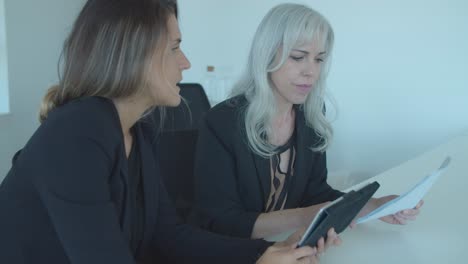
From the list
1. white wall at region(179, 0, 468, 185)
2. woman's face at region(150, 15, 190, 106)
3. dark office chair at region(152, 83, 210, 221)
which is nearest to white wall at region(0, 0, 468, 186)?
white wall at region(179, 0, 468, 185)

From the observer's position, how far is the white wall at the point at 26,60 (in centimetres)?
272

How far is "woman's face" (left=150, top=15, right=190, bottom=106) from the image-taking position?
84cm

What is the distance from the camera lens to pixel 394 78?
223cm

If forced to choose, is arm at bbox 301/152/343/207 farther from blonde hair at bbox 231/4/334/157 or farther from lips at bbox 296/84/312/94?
lips at bbox 296/84/312/94

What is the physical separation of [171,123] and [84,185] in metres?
0.90

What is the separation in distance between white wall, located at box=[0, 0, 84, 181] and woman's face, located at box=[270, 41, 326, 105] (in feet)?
5.83

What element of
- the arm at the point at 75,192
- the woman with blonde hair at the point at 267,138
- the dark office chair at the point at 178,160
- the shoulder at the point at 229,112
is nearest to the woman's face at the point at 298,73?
the woman with blonde hair at the point at 267,138

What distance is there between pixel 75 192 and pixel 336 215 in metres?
0.43

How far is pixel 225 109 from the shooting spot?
1335mm

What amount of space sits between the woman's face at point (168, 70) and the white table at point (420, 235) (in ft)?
1.50

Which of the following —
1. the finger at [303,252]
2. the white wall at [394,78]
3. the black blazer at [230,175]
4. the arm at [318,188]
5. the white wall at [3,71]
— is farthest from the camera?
the white wall at [3,71]

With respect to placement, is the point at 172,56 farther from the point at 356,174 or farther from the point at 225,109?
the point at 356,174

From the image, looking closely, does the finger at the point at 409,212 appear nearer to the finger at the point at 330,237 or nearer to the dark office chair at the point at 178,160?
the finger at the point at 330,237

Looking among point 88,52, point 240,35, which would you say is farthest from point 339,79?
point 88,52
